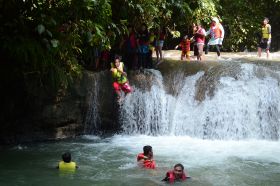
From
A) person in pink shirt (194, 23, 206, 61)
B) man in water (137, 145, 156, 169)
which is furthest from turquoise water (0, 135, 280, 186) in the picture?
person in pink shirt (194, 23, 206, 61)

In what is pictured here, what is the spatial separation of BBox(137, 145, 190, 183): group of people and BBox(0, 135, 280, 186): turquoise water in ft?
0.42

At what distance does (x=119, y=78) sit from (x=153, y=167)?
3.94 m

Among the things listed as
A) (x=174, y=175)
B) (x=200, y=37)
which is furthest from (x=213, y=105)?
(x=174, y=175)

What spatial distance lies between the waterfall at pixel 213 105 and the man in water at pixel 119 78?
0.62 meters

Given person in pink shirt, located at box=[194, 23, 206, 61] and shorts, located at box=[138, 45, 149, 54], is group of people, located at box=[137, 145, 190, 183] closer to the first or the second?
shorts, located at box=[138, 45, 149, 54]

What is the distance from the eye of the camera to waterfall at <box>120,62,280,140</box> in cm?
1270

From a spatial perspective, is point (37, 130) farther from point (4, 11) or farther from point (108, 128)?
point (4, 11)

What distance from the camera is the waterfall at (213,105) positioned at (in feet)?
41.7

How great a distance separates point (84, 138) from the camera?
12.6 meters

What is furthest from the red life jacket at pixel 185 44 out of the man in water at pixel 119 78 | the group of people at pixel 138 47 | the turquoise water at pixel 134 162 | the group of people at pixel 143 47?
the turquoise water at pixel 134 162

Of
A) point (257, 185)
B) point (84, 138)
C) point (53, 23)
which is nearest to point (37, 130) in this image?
point (84, 138)

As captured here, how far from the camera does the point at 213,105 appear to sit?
12961mm

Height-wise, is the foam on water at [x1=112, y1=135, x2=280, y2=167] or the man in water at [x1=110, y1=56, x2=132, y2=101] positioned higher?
the man in water at [x1=110, y1=56, x2=132, y2=101]

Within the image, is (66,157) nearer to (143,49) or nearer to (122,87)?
(122,87)
